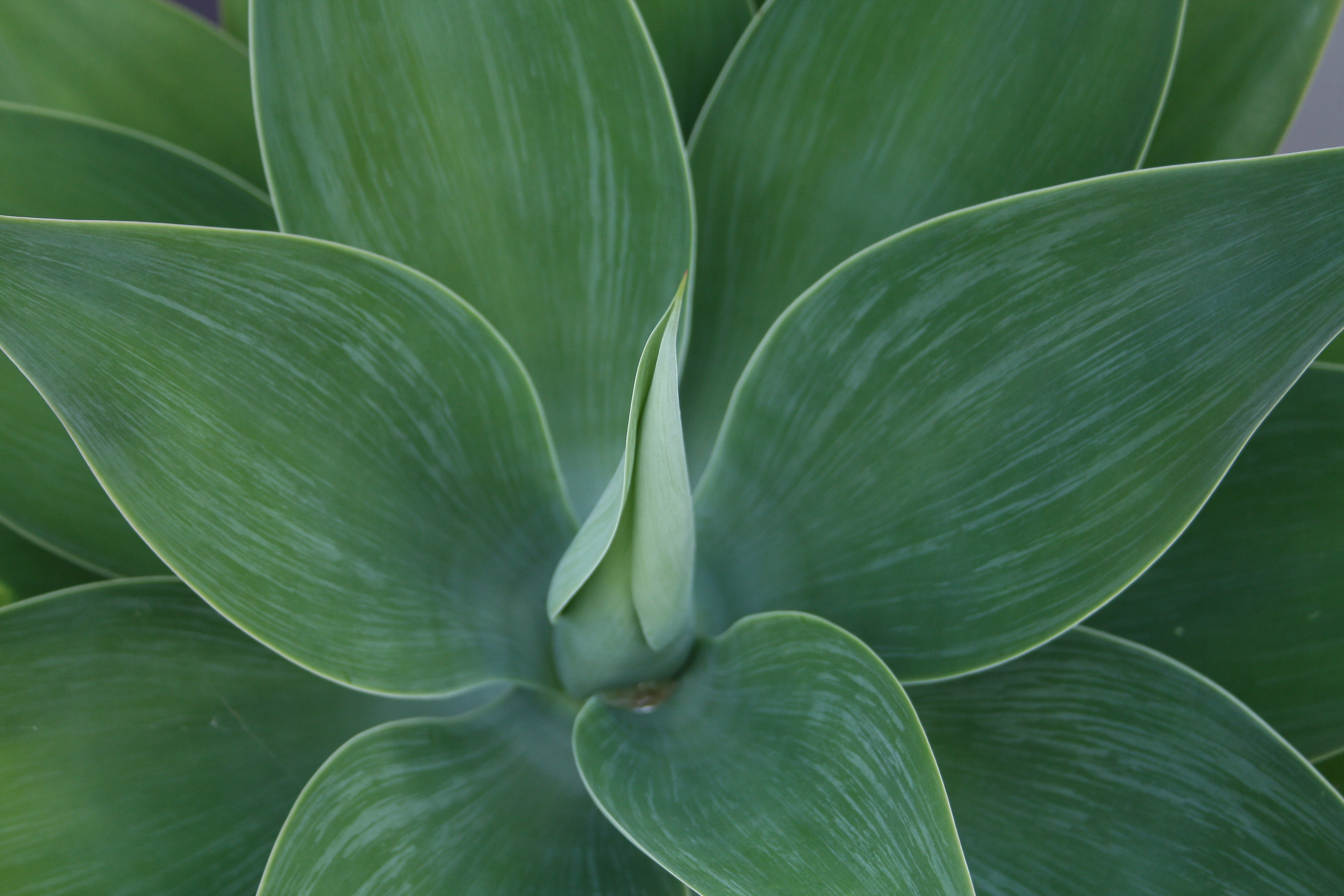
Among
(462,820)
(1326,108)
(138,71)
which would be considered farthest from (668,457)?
(1326,108)

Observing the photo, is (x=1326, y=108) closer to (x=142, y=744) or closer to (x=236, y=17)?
(x=236, y=17)

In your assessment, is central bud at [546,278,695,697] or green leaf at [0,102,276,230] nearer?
central bud at [546,278,695,697]

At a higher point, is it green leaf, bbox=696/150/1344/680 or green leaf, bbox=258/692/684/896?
green leaf, bbox=696/150/1344/680

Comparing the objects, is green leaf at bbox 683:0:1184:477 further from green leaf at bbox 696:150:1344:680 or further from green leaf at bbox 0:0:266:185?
green leaf at bbox 0:0:266:185

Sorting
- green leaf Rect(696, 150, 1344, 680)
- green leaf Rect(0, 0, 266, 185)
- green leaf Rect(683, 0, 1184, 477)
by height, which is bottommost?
green leaf Rect(696, 150, 1344, 680)

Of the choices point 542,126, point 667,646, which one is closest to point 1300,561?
point 667,646

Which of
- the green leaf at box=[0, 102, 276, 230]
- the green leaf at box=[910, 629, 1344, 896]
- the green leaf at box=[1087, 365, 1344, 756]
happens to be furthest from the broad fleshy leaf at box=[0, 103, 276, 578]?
the green leaf at box=[1087, 365, 1344, 756]

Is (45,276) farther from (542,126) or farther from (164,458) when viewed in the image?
(542,126)
